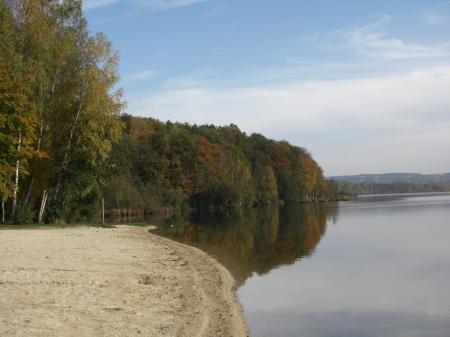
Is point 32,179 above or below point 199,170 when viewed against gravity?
below

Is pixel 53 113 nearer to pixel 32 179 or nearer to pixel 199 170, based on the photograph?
pixel 32 179

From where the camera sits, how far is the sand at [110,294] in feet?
34.3

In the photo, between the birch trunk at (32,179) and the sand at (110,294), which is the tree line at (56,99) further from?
the sand at (110,294)

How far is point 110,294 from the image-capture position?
532 inches

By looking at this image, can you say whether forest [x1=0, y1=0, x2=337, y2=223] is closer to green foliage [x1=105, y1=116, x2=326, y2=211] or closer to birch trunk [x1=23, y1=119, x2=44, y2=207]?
birch trunk [x1=23, y1=119, x2=44, y2=207]

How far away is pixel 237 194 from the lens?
104 metres

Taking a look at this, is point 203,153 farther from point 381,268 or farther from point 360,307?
point 360,307

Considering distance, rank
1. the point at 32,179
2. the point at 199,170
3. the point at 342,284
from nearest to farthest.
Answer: the point at 342,284 → the point at 32,179 → the point at 199,170

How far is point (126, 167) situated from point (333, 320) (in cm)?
7276

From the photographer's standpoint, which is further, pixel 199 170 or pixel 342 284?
pixel 199 170

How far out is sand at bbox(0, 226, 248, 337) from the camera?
412 inches

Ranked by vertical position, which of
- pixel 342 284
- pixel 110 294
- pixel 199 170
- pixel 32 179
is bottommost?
pixel 342 284

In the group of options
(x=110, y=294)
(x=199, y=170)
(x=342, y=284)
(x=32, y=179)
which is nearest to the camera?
(x=110, y=294)

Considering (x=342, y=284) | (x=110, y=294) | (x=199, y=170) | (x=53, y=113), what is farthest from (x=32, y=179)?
(x=199, y=170)
